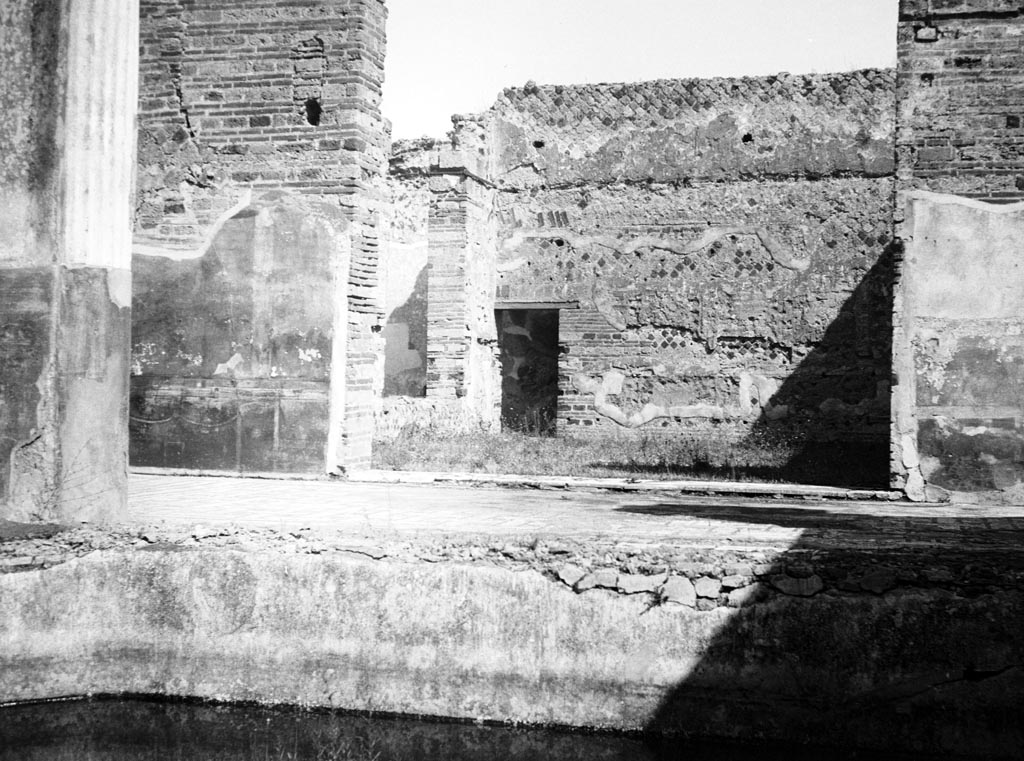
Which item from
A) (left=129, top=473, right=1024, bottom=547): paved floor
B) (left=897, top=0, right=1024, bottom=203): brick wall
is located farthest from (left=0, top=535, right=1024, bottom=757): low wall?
(left=897, top=0, right=1024, bottom=203): brick wall

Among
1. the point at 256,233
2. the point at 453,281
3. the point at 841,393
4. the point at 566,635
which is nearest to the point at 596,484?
the point at 256,233

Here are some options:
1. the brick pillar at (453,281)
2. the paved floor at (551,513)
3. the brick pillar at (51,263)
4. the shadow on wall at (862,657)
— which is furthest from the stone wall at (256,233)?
the brick pillar at (453,281)

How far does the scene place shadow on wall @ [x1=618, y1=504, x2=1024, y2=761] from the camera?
439 centimetres

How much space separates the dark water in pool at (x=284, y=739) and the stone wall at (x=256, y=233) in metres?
3.62

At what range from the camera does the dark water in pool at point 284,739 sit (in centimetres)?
448

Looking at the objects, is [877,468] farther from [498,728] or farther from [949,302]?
[498,728]

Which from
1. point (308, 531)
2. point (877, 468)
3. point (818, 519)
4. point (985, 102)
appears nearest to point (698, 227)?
point (877, 468)

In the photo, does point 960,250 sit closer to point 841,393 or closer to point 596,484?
point 596,484

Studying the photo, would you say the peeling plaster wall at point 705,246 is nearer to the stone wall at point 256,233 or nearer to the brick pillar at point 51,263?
the stone wall at point 256,233

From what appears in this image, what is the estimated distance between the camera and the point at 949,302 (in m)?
7.82

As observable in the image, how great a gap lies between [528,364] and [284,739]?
10.7 m

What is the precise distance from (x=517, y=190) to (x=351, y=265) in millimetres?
6416

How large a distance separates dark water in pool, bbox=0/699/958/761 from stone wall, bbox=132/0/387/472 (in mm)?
3622

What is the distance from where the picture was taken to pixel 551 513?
661 cm
